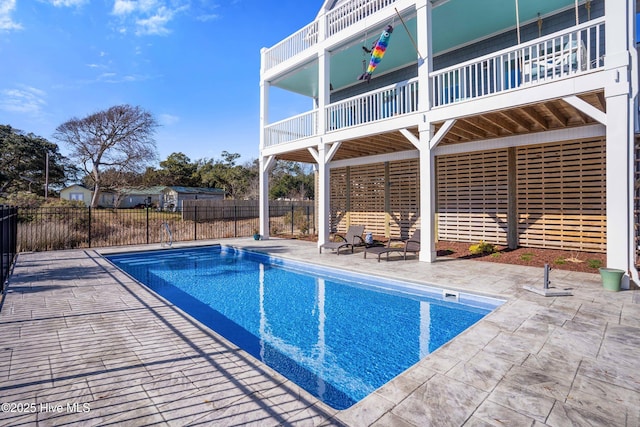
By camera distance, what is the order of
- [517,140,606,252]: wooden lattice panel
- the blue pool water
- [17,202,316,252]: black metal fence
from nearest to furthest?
the blue pool water < [517,140,606,252]: wooden lattice panel < [17,202,316,252]: black metal fence

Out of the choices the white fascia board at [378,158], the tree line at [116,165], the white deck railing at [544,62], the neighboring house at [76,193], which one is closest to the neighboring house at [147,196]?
the tree line at [116,165]

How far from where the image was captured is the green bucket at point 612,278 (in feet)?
17.0

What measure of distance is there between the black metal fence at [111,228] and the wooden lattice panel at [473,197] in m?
6.36

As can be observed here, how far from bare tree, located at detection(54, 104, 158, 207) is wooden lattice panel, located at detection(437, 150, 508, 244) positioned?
26.1 m

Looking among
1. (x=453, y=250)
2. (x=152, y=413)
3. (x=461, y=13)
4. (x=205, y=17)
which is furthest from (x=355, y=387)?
(x=205, y=17)

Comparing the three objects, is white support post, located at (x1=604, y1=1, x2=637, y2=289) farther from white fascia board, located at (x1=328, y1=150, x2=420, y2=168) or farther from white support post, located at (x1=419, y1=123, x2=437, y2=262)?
white fascia board, located at (x1=328, y1=150, x2=420, y2=168)

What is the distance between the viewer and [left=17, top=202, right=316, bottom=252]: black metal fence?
11.2 meters

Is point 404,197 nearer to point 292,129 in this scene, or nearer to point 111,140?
point 292,129

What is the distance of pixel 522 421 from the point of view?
7.07 feet

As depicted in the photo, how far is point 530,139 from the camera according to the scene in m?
8.84

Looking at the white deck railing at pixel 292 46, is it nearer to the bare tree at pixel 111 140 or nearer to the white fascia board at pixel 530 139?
the white fascia board at pixel 530 139

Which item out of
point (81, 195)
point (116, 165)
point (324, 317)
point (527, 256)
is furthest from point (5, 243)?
point (81, 195)

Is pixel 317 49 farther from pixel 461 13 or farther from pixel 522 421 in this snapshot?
pixel 522 421

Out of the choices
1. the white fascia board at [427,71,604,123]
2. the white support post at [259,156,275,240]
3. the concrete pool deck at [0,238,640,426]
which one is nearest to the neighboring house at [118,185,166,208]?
the white support post at [259,156,275,240]
